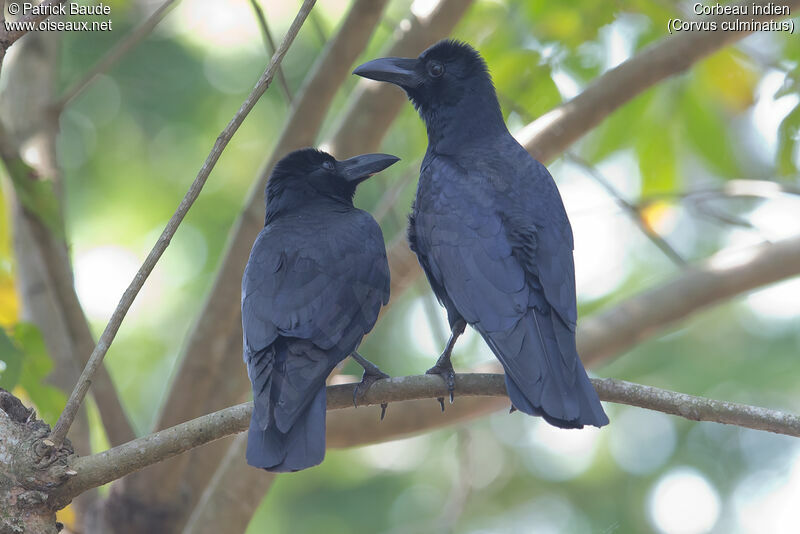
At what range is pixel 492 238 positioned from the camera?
143 inches

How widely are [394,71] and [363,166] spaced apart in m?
0.48

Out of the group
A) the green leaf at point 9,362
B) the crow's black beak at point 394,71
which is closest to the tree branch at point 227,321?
the crow's black beak at point 394,71

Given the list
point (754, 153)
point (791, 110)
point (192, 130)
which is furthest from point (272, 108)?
point (791, 110)

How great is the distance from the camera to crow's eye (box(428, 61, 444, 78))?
4.54 metres

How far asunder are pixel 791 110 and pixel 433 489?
21.8 feet

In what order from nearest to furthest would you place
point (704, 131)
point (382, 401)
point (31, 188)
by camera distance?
1. point (382, 401)
2. point (31, 188)
3. point (704, 131)

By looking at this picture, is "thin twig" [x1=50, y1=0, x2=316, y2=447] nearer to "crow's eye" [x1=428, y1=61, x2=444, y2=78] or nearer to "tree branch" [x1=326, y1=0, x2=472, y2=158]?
"crow's eye" [x1=428, y1=61, x2=444, y2=78]

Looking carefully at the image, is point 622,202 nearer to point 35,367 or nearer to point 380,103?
point 380,103

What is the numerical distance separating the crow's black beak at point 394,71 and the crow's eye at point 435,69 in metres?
0.08

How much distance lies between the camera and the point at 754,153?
912 cm

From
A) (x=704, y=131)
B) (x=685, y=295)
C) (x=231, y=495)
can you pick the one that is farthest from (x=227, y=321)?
(x=704, y=131)

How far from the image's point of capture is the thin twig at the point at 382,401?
2.82 meters

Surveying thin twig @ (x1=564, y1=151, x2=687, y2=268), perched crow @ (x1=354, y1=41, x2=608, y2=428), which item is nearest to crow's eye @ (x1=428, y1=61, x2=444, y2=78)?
perched crow @ (x1=354, y1=41, x2=608, y2=428)

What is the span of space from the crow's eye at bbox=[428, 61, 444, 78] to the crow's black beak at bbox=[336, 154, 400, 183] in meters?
0.47
